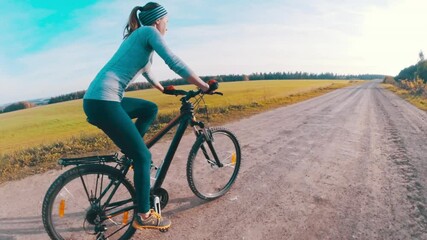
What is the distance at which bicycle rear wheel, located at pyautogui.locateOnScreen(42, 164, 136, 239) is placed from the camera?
8.54 ft

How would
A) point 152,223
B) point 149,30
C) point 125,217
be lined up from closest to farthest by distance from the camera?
point 149,30, point 152,223, point 125,217

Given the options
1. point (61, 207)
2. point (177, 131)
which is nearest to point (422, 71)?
point (177, 131)

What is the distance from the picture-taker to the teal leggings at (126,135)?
2602 millimetres

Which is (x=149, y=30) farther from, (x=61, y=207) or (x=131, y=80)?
(x=61, y=207)

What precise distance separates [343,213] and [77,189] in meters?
3.11

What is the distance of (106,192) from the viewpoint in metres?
2.83

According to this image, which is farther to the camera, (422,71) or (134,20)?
(422,71)

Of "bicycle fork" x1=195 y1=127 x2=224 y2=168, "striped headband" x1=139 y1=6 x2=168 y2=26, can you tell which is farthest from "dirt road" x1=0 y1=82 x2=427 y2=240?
"striped headband" x1=139 y1=6 x2=168 y2=26

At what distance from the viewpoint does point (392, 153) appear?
5.92 metres

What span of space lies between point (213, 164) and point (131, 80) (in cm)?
186

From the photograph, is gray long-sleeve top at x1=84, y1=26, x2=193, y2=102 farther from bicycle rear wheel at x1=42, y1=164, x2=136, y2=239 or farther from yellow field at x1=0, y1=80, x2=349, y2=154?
yellow field at x1=0, y1=80, x2=349, y2=154

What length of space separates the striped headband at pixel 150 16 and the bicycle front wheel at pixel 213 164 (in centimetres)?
157

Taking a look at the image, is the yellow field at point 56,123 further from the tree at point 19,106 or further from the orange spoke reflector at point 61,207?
the tree at point 19,106

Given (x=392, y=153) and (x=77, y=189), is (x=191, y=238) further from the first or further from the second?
(x=392, y=153)
